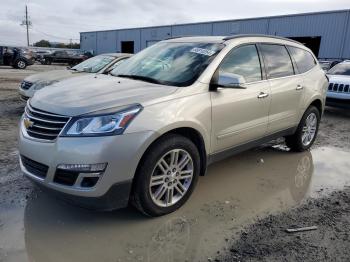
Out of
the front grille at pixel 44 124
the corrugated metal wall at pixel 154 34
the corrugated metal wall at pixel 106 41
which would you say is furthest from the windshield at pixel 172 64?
the corrugated metal wall at pixel 106 41

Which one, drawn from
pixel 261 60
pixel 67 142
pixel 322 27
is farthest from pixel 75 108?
pixel 322 27

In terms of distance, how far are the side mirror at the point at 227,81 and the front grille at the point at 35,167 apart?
1.93 meters

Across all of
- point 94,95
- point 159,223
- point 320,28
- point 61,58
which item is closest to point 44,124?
point 94,95

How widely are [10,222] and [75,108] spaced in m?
1.30

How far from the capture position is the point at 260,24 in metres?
30.4

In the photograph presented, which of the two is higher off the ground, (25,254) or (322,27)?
(322,27)

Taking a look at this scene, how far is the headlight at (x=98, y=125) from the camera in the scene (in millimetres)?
2943

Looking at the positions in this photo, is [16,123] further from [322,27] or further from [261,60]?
[322,27]

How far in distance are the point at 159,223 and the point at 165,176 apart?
0.46m

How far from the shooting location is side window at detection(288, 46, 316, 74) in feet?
17.9

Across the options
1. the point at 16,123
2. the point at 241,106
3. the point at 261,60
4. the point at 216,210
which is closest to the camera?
the point at 216,210

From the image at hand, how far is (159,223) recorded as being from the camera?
338cm

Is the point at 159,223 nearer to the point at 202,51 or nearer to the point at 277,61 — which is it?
the point at 202,51

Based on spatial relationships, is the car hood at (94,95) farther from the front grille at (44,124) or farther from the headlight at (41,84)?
the headlight at (41,84)
